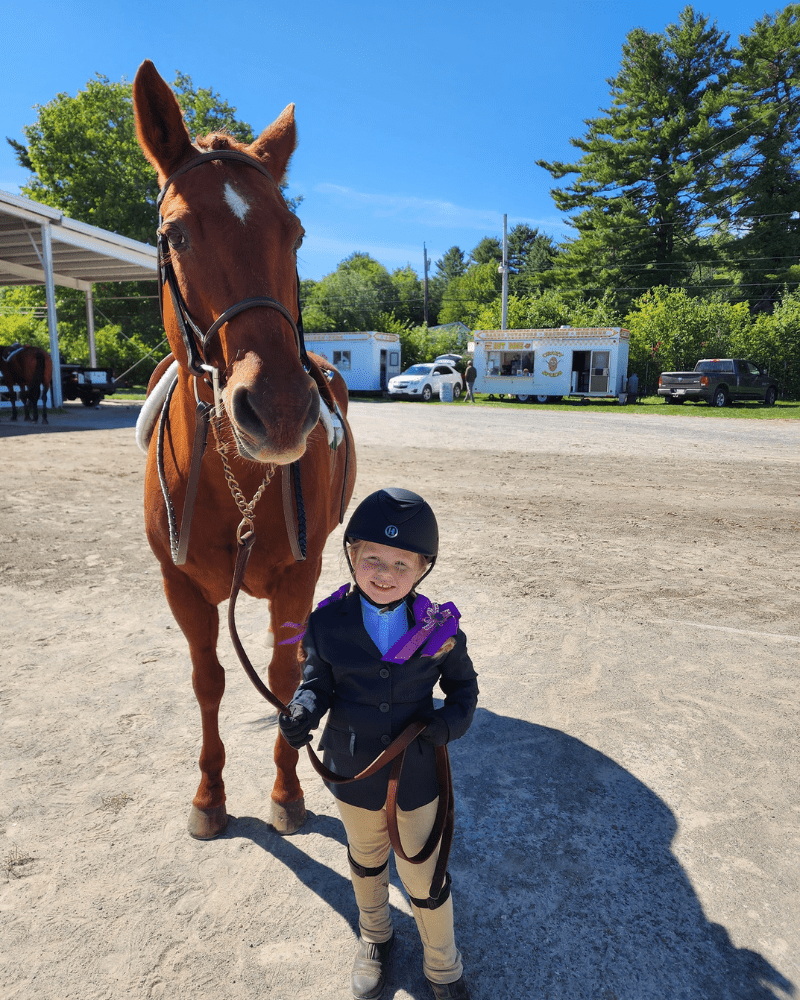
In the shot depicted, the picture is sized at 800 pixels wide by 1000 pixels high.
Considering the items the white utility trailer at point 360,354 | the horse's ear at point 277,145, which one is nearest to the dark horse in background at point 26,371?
the white utility trailer at point 360,354

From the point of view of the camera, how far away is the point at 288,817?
8.20 ft

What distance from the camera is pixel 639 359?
112 ft

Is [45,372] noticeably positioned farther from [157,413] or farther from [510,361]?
[510,361]

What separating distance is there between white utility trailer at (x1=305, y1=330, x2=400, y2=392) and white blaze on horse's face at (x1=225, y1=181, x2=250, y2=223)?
31817mm

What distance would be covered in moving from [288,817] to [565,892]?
1.10 m

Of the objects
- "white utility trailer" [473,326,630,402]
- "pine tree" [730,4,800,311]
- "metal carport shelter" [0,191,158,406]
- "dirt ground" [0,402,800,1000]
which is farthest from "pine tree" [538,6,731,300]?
"dirt ground" [0,402,800,1000]

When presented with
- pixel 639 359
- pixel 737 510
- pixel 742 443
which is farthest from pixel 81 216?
pixel 737 510

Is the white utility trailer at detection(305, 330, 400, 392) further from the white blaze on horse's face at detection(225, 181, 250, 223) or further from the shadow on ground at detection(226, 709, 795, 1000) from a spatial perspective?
the white blaze on horse's face at detection(225, 181, 250, 223)

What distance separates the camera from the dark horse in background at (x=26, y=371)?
1714 centimetres

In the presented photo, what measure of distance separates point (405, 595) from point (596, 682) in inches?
92.3

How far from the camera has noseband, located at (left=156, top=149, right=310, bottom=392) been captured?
68.5 inches

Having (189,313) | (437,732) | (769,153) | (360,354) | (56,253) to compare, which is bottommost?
(437,732)

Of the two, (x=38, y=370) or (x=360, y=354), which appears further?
(x=360, y=354)

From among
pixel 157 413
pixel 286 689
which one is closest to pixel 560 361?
pixel 157 413
